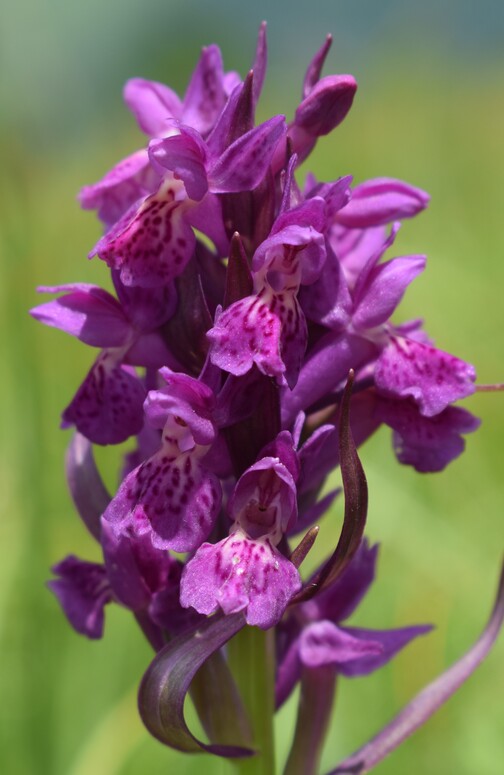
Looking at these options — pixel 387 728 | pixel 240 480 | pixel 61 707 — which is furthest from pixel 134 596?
pixel 61 707

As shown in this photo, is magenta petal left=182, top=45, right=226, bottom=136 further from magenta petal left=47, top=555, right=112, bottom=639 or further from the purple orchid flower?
magenta petal left=47, top=555, right=112, bottom=639

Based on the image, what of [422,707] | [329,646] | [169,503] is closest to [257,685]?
[329,646]

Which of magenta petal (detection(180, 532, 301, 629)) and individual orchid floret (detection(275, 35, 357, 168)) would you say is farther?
individual orchid floret (detection(275, 35, 357, 168))

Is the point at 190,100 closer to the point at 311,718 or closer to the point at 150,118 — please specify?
the point at 150,118

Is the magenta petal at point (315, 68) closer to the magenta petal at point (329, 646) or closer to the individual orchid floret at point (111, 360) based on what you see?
the individual orchid floret at point (111, 360)

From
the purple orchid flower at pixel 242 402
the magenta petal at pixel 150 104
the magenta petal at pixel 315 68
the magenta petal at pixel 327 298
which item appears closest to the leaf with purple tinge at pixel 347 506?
the purple orchid flower at pixel 242 402

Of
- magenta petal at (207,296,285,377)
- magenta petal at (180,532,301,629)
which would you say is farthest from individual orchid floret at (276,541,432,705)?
magenta petal at (207,296,285,377)
